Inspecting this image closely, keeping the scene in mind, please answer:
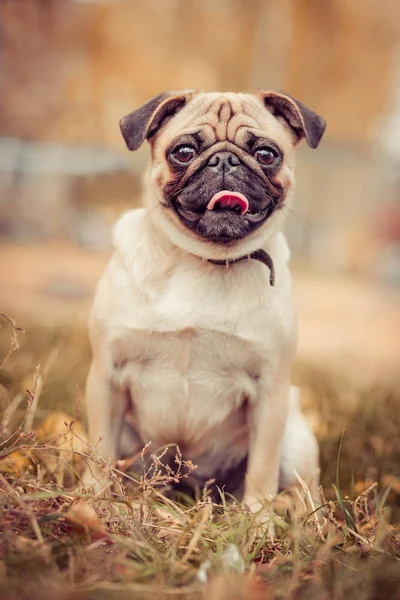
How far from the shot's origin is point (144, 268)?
2.37 m

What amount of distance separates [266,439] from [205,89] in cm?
530

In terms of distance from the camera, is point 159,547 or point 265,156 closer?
point 159,547

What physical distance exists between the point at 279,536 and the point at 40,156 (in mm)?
5980

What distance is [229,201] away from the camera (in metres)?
2.24

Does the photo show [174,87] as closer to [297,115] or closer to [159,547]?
[297,115]

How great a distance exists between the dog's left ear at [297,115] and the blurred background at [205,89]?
3808 mm

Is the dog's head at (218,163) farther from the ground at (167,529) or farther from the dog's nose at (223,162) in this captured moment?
the ground at (167,529)

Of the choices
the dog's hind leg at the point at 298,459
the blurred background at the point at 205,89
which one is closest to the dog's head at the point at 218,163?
the dog's hind leg at the point at 298,459

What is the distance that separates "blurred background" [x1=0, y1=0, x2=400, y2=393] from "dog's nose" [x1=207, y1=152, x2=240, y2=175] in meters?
4.01

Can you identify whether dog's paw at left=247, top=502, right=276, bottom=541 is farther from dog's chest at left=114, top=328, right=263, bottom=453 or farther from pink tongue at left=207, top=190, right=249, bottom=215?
pink tongue at left=207, top=190, right=249, bottom=215

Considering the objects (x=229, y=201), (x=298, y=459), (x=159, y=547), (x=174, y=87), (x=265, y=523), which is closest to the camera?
(x=159, y=547)

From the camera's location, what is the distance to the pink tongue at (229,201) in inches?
87.4

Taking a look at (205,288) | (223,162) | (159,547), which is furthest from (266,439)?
(223,162)

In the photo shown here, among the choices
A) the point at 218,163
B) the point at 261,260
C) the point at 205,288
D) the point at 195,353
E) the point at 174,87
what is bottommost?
the point at 195,353
